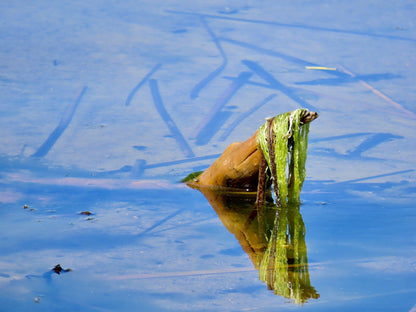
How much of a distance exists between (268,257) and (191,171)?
1.28m

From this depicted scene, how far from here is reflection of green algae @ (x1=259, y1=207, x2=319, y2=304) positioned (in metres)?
2.80

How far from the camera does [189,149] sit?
15.2 ft

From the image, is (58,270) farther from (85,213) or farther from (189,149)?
(189,149)

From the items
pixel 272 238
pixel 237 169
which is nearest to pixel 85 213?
pixel 237 169

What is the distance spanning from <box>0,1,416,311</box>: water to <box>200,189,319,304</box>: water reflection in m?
0.02

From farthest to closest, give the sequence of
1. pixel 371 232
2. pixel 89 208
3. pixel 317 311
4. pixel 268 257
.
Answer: pixel 89 208
pixel 371 232
pixel 268 257
pixel 317 311

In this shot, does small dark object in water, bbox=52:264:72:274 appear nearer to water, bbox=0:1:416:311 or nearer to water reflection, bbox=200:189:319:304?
water, bbox=0:1:416:311

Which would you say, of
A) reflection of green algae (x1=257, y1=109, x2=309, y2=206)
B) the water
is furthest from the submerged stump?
the water

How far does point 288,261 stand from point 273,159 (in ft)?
2.34

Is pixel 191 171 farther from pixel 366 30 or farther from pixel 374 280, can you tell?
pixel 366 30

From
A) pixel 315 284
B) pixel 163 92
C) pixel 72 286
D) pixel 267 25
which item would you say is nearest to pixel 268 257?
pixel 315 284

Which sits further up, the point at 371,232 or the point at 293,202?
the point at 293,202

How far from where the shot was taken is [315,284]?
2.86 meters

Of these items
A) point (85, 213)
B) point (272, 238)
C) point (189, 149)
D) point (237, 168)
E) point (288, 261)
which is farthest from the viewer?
point (189, 149)
